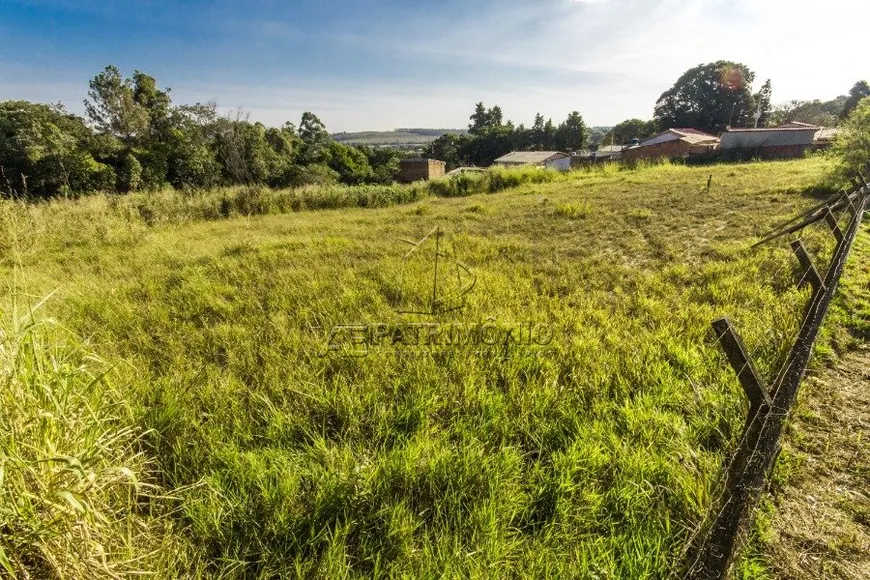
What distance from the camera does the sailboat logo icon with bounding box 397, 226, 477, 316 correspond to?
3904 millimetres

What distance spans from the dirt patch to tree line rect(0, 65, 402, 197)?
23975 millimetres

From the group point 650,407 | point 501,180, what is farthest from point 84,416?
point 501,180

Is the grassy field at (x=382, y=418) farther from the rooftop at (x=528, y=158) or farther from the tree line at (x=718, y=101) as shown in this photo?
the tree line at (x=718, y=101)

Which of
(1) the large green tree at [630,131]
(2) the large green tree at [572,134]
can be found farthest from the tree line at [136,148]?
(1) the large green tree at [630,131]

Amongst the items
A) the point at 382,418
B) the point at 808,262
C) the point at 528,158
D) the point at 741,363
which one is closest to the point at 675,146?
the point at 528,158

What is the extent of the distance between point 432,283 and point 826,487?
357cm

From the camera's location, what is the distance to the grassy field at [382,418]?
1419 mm

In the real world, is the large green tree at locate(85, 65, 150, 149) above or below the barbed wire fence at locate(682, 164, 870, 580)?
above

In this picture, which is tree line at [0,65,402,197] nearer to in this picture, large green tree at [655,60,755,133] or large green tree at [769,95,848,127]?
large green tree at [655,60,755,133]

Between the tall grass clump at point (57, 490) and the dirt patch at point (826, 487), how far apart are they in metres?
2.58

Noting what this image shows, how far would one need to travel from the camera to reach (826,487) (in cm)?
178

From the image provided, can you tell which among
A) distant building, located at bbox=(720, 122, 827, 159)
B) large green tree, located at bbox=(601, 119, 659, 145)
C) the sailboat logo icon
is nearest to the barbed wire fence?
the sailboat logo icon

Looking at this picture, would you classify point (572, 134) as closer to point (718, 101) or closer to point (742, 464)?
point (718, 101)

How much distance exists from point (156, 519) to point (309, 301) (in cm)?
270
